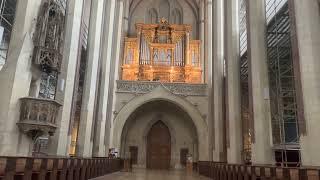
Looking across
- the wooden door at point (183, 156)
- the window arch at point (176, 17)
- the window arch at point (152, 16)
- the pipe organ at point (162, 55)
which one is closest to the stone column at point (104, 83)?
the pipe organ at point (162, 55)

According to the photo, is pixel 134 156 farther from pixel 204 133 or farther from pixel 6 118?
pixel 6 118

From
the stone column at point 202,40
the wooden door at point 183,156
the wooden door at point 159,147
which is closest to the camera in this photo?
the stone column at point 202,40

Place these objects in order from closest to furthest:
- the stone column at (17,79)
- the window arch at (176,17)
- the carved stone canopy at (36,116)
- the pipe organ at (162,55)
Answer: the stone column at (17,79), the carved stone canopy at (36,116), the pipe organ at (162,55), the window arch at (176,17)

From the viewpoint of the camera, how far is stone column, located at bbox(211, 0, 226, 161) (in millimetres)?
17906

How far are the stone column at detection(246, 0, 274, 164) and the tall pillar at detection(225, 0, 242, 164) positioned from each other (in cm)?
268

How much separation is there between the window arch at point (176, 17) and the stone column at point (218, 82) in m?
8.29

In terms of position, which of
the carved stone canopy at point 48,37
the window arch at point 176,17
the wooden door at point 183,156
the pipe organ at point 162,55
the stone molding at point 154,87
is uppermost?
the window arch at point 176,17

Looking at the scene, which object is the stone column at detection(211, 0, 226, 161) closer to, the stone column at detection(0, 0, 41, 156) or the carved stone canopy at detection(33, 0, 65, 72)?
the carved stone canopy at detection(33, 0, 65, 72)

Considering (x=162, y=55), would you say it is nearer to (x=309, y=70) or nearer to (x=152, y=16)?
(x=152, y=16)

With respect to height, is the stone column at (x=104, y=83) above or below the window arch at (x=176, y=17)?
below

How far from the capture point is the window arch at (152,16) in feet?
92.9

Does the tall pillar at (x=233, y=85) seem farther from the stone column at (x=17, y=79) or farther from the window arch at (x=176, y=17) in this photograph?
the window arch at (x=176, y=17)

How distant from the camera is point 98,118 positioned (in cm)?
1786

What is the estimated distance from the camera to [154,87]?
2308 cm
